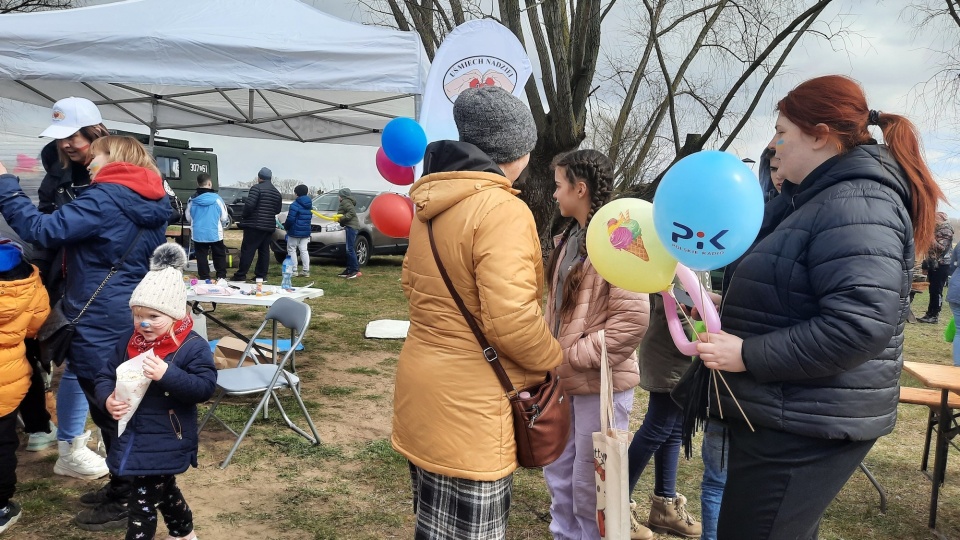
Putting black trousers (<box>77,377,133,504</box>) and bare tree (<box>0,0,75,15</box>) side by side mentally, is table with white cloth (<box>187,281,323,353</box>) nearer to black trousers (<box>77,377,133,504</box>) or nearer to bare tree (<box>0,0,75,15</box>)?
black trousers (<box>77,377,133,504</box>)

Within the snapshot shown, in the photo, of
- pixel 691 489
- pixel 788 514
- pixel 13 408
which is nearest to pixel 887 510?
pixel 691 489

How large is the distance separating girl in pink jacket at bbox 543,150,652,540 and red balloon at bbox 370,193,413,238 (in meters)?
1.14

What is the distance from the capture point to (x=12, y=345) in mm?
2857

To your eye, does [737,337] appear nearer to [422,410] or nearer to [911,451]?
[422,410]

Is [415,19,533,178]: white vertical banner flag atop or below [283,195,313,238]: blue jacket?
atop

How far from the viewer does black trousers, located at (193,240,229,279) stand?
10.2 m

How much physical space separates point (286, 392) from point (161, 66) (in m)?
2.50

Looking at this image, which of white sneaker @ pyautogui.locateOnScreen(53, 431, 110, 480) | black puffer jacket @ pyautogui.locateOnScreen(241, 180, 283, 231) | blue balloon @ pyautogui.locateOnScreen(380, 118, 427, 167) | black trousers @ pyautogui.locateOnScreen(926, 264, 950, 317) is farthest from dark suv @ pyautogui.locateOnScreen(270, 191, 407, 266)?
black trousers @ pyautogui.locateOnScreen(926, 264, 950, 317)

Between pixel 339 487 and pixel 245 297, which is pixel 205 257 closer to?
pixel 245 297

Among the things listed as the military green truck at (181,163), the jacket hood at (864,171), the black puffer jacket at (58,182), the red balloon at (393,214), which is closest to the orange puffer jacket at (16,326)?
the black puffer jacket at (58,182)

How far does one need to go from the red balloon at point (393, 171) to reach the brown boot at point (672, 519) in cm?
223

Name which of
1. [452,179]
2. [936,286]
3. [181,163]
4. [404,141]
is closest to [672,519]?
[452,179]

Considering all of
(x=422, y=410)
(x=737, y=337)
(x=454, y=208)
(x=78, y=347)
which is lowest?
(x=78, y=347)

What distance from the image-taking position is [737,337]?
1637 mm
